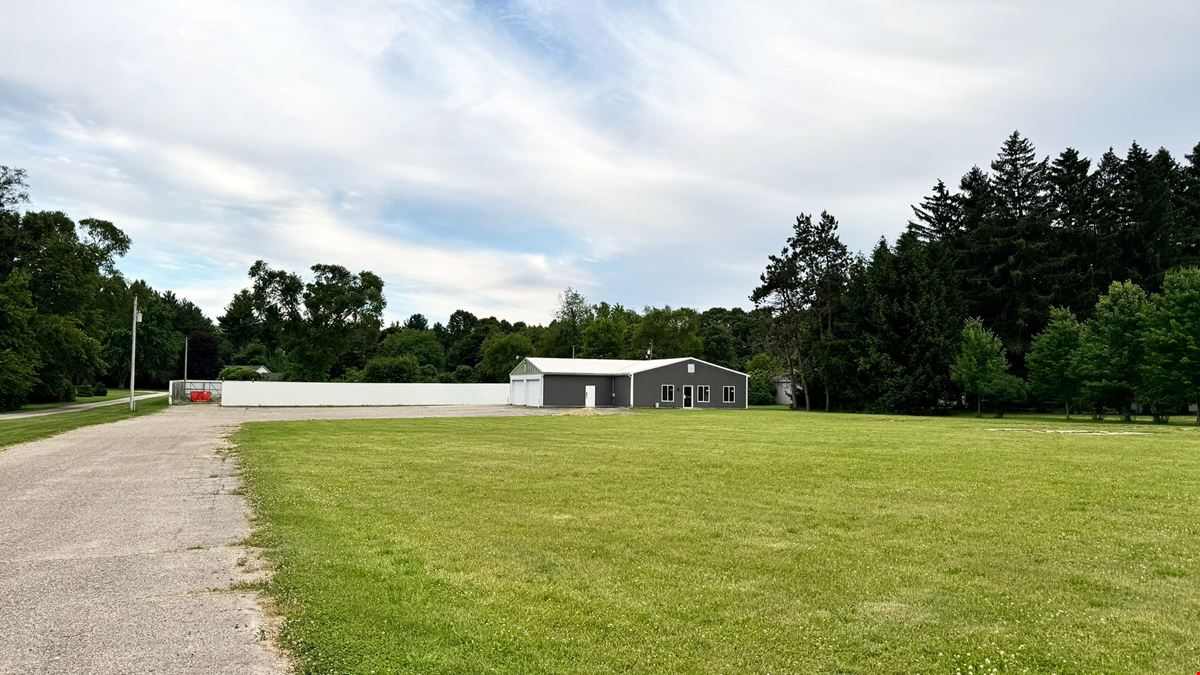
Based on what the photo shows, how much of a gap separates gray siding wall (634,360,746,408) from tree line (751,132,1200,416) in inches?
212

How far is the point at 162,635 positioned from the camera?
5.26 metres

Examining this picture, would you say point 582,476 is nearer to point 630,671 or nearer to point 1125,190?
point 630,671

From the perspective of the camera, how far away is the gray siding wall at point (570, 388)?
188ft

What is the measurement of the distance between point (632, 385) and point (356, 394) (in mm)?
21808

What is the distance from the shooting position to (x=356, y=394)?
5803 centimetres

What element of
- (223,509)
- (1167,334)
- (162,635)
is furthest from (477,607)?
(1167,334)

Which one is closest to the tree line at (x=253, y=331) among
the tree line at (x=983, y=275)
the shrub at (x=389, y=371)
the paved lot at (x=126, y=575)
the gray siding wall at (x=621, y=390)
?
the shrub at (x=389, y=371)

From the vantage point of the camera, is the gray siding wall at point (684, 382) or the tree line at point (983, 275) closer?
the tree line at point (983, 275)

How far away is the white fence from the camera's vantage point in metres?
53.4

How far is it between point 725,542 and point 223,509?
23.4 ft

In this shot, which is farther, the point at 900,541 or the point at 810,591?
the point at 900,541

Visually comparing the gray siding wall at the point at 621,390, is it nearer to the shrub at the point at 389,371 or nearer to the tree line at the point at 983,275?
the tree line at the point at 983,275

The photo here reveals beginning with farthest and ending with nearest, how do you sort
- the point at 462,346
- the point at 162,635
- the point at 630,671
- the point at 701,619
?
the point at 462,346, the point at 701,619, the point at 162,635, the point at 630,671

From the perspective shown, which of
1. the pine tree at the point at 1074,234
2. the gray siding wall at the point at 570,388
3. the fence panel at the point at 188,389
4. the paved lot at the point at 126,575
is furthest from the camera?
the gray siding wall at the point at 570,388
